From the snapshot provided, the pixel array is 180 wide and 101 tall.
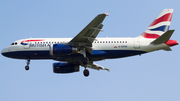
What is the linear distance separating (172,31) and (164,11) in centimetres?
838

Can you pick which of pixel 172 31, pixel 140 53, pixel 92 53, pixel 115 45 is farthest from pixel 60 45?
pixel 172 31

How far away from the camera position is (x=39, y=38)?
46.4m

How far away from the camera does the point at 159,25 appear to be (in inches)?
1857

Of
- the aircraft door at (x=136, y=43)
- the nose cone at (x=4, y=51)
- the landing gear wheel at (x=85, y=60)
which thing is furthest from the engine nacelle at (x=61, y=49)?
the nose cone at (x=4, y=51)

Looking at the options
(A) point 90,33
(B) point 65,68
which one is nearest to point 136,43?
(A) point 90,33

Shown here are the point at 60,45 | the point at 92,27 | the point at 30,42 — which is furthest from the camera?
the point at 30,42

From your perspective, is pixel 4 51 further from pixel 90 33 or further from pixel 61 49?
pixel 90 33

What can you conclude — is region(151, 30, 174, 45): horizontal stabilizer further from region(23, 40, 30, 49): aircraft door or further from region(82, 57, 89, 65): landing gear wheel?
region(23, 40, 30, 49): aircraft door

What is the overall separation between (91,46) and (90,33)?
2.58 meters

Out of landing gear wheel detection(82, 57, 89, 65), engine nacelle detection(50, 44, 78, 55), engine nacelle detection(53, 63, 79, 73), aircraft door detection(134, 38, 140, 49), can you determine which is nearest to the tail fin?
aircraft door detection(134, 38, 140, 49)

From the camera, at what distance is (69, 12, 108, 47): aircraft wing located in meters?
38.0

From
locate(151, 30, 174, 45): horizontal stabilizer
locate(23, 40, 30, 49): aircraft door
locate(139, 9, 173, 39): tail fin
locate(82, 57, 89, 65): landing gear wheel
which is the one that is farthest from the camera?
locate(139, 9, 173, 39): tail fin

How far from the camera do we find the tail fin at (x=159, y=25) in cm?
4644

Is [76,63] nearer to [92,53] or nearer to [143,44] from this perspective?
[92,53]
